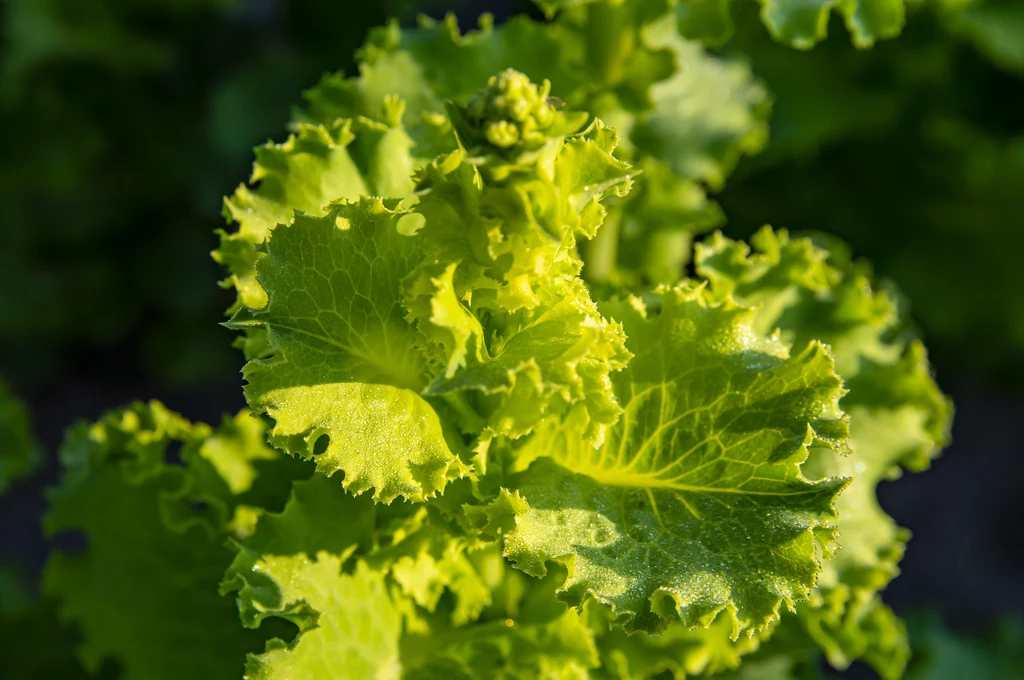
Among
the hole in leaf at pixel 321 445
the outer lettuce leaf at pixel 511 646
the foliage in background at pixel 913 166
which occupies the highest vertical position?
the hole in leaf at pixel 321 445

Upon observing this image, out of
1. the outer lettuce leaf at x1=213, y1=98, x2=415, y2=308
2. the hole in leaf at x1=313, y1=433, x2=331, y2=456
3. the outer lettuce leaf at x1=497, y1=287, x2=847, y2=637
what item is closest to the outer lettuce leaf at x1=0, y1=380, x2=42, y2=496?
the outer lettuce leaf at x1=213, y1=98, x2=415, y2=308

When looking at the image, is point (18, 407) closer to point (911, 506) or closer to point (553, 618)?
point (553, 618)

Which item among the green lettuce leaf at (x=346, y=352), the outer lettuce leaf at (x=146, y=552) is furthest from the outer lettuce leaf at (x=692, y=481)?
the outer lettuce leaf at (x=146, y=552)

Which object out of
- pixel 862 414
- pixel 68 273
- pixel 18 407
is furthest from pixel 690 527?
pixel 68 273

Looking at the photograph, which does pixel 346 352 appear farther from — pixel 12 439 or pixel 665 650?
pixel 12 439

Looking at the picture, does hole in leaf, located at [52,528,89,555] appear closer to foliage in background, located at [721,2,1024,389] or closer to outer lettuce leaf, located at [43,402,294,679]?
outer lettuce leaf, located at [43,402,294,679]

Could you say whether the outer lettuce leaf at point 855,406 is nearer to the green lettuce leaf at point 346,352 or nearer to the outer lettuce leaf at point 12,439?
the green lettuce leaf at point 346,352
